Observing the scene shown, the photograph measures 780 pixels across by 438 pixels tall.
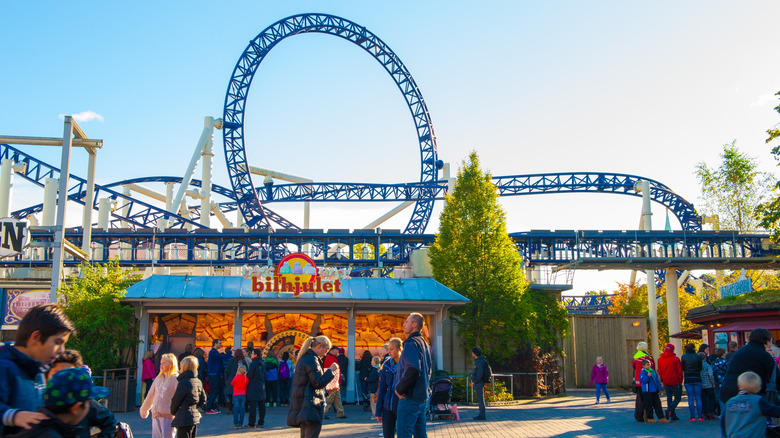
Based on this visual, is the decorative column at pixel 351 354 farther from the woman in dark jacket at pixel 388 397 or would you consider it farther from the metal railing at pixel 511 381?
the woman in dark jacket at pixel 388 397

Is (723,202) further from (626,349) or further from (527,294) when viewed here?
(527,294)

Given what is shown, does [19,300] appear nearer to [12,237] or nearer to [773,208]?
[12,237]

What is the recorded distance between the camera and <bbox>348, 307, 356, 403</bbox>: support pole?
62.8 ft

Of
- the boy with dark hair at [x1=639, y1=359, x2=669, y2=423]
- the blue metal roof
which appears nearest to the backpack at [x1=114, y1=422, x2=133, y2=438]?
the boy with dark hair at [x1=639, y1=359, x2=669, y2=423]

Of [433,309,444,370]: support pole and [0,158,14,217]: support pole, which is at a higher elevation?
[0,158,14,217]: support pole

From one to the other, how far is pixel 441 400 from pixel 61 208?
985cm

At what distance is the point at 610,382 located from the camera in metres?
26.9

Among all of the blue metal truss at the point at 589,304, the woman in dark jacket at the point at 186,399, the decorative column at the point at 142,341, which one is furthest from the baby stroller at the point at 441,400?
the blue metal truss at the point at 589,304

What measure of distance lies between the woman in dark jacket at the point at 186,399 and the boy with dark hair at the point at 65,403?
16.6 ft

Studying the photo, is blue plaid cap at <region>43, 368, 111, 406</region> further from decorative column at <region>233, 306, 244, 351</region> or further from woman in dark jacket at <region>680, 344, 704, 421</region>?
decorative column at <region>233, 306, 244, 351</region>

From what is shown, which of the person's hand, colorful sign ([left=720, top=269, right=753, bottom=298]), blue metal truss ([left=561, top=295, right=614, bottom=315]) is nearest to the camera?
the person's hand

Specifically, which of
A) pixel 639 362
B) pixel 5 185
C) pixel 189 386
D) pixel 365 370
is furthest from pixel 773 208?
pixel 5 185

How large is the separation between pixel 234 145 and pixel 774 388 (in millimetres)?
39679

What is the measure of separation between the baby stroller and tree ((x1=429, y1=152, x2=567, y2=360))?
3.72 metres
